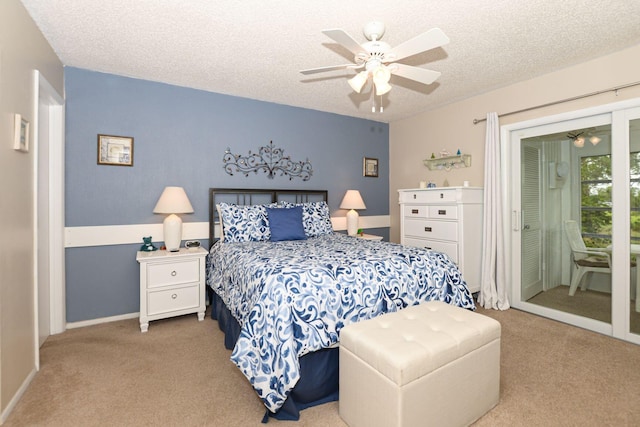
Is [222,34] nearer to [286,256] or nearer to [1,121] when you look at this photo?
[1,121]

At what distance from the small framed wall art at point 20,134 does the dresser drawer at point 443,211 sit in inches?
148

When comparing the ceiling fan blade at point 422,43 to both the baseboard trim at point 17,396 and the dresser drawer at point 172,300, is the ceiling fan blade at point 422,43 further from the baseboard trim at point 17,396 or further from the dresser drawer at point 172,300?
the baseboard trim at point 17,396

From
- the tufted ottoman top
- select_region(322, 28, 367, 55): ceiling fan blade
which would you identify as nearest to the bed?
the tufted ottoman top

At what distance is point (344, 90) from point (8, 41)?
2.84 meters

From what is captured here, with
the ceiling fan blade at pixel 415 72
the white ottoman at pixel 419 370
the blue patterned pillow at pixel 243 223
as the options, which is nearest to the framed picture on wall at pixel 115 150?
the blue patterned pillow at pixel 243 223

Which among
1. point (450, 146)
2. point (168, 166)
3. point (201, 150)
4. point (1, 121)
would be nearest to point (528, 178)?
point (450, 146)

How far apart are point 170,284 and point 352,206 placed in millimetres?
2435

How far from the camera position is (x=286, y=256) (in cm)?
242

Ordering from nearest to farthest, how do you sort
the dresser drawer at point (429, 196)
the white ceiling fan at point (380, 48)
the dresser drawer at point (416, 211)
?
the white ceiling fan at point (380, 48)
the dresser drawer at point (429, 196)
the dresser drawer at point (416, 211)

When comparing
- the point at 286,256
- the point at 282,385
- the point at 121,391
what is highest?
the point at 286,256

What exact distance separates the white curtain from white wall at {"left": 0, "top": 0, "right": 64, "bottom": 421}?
4.07m

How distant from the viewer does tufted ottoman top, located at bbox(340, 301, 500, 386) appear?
57.2 inches

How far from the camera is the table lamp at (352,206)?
4.40 metres

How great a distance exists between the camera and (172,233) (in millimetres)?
3205
